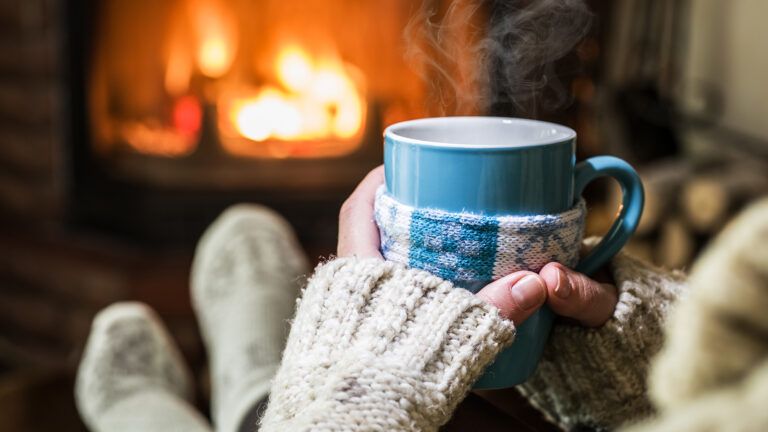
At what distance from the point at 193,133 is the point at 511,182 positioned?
1.21m

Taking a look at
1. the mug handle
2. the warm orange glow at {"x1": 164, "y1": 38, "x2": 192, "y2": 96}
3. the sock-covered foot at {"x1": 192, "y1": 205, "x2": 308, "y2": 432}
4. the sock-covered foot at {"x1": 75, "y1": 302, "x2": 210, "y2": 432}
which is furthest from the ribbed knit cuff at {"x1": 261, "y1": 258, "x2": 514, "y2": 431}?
the warm orange glow at {"x1": 164, "y1": 38, "x2": 192, "y2": 96}

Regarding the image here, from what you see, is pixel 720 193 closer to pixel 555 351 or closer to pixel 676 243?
pixel 676 243

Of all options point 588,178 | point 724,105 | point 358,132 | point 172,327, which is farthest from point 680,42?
point 588,178

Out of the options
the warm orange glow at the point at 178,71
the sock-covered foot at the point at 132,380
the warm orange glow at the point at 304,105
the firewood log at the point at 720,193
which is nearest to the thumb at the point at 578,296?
the sock-covered foot at the point at 132,380

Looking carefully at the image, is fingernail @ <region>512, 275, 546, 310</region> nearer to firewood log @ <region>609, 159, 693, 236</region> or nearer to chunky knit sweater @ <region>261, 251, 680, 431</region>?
chunky knit sweater @ <region>261, 251, 680, 431</region>

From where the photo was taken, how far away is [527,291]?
1.52 ft

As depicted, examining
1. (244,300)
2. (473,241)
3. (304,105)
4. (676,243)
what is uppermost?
(473,241)

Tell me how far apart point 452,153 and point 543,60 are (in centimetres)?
22

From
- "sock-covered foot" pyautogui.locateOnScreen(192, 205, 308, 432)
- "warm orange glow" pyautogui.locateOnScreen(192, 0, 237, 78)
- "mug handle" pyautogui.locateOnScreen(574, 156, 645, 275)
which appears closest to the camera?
"mug handle" pyautogui.locateOnScreen(574, 156, 645, 275)

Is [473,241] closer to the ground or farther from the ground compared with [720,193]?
farther from the ground

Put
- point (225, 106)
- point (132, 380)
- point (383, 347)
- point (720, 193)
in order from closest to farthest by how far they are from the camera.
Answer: point (383, 347)
point (132, 380)
point (720, 193)
point (225, 106)

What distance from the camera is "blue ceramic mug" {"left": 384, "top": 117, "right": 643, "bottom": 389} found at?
456 millimetres

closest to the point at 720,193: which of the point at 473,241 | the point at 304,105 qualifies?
the point at 304,105

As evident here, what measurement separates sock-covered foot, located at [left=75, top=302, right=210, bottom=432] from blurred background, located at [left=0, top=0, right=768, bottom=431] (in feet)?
1.52
